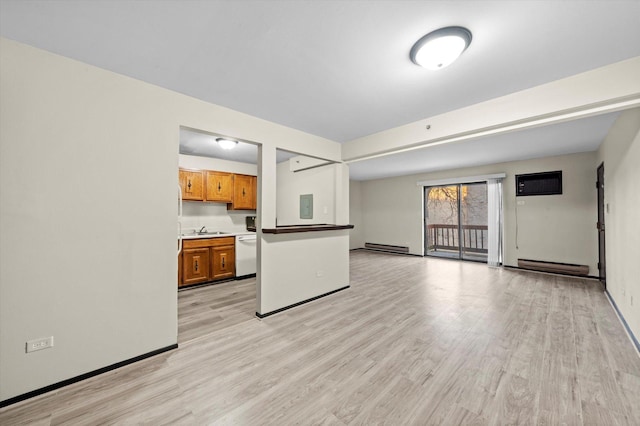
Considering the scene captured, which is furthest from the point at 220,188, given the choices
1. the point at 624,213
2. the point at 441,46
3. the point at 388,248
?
the point at 624,213

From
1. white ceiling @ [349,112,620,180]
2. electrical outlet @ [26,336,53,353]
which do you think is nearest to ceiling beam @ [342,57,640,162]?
white ceiling @ [349,112,620,180]

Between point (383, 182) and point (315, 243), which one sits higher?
point (383, 182)

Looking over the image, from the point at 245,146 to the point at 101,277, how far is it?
9.22 feet

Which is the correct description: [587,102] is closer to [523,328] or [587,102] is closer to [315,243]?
[523,328]

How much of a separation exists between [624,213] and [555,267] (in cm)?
286

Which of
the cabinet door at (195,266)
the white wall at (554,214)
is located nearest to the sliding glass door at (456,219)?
the white wall at (554,214)

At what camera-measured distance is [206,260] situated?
4.50 metres

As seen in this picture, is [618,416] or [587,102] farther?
[587,102]

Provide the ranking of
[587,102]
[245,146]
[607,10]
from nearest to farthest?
[607,10]
[587,102]
[245,146]

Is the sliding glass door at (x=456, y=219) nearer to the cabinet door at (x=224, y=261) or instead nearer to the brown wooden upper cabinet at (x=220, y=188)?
the brown wooden upper cabinet at (x=220, y=188)

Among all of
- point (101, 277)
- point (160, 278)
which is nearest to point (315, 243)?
point (160, 278)

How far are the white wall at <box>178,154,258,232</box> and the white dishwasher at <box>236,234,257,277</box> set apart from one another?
2.73 ft

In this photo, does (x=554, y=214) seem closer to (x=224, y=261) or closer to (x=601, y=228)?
(x=601, y=228)

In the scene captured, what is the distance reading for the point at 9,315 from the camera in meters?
Answer: 1.67
